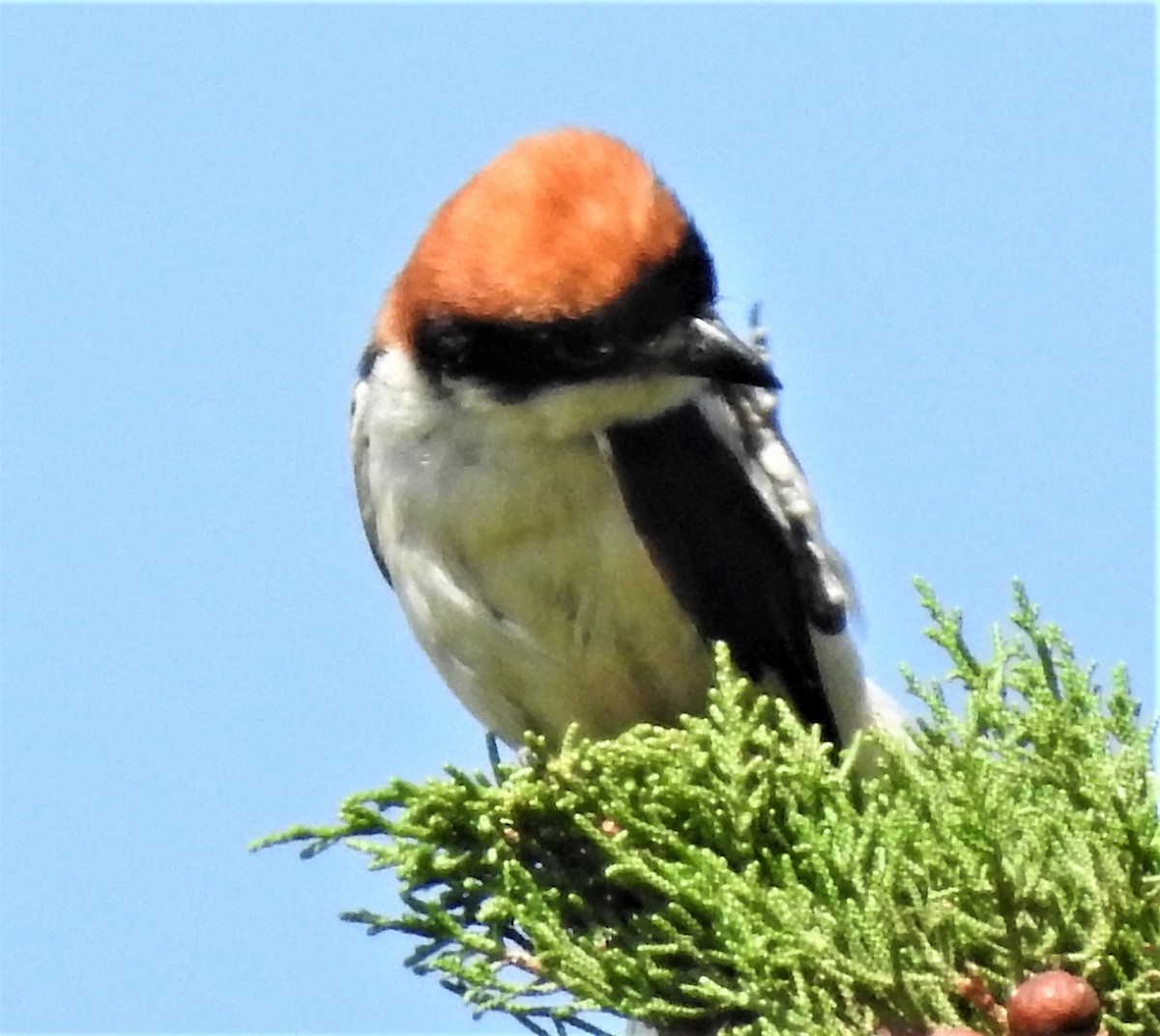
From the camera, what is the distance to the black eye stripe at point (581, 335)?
4.28 m

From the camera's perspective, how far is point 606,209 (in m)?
4.20

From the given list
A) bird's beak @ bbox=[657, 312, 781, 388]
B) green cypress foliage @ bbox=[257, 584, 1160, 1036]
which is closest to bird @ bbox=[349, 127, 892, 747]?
bird's beak @ bbox=[657, 312, 781, 388]

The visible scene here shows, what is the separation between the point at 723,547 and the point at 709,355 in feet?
2.29

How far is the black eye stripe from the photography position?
428 centimetres

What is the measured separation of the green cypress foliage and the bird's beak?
86 centimetres

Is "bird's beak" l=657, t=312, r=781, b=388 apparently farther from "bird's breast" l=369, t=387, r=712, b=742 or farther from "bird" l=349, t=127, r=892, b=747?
"bird's breast" l=369, t=387, r=712, b=742

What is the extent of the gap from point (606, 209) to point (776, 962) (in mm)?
1808

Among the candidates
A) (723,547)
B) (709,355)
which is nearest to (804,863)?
(709,355)

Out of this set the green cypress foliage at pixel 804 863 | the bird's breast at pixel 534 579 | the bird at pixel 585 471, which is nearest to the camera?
the green cypress foliage at pixel 804 863

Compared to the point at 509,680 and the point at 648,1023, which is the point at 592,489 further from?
the point at 648,1023

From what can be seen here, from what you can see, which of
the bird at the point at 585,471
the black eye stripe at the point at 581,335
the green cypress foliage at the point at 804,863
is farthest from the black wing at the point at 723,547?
the green cypress foliage at the point at 804,863

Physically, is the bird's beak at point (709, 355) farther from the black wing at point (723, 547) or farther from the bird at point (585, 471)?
the black wing at point (723, 547)

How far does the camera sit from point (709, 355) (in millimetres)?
4328

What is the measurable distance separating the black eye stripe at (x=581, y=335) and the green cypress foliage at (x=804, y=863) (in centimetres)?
Result: 90
